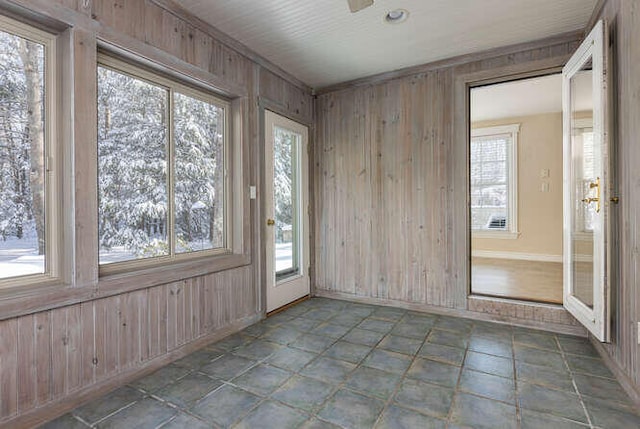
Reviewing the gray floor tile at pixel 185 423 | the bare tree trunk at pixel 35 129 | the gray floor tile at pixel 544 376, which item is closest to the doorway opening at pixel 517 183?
the gray floor tile at pixel 544 376

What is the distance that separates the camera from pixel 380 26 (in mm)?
2811

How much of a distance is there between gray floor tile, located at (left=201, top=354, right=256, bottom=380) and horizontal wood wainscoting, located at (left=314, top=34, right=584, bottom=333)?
1876 millimetres

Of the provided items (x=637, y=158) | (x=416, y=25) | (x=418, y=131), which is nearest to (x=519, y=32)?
(x=416, y=25)

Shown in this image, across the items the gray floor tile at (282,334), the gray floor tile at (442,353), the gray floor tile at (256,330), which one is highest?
the gray floor tile at (256,330)

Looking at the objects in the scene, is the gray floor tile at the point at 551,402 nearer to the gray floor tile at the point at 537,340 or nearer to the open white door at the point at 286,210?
the gray floor tile at the point at 537,340

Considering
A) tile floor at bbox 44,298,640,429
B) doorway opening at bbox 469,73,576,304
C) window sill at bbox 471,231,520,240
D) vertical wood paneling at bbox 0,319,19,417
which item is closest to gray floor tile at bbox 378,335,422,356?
tile floor at bbox 44,298,640,429

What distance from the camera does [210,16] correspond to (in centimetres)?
262

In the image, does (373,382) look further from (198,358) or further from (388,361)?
(198,358)

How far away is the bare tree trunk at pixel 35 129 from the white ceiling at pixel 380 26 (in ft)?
3.54

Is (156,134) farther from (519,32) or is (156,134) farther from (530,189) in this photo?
(530,189)

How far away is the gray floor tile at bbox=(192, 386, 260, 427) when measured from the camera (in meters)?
1.80

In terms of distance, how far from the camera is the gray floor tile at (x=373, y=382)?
2062 millimetres

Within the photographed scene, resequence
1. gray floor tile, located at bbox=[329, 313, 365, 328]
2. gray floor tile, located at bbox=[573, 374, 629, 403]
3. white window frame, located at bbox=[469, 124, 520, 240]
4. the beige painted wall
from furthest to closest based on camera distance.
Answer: white window frame, located at bbox=[469, 124, 520, 240]
the beige painted wall
gray floor tile, located at bbox=[329, 313, 365, 328]
gray floor tile, located at bbox=[573, 374, 629, 403]

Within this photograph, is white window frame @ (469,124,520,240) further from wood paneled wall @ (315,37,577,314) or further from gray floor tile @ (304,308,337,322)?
gray floor tile @ (304,308,337,322)
